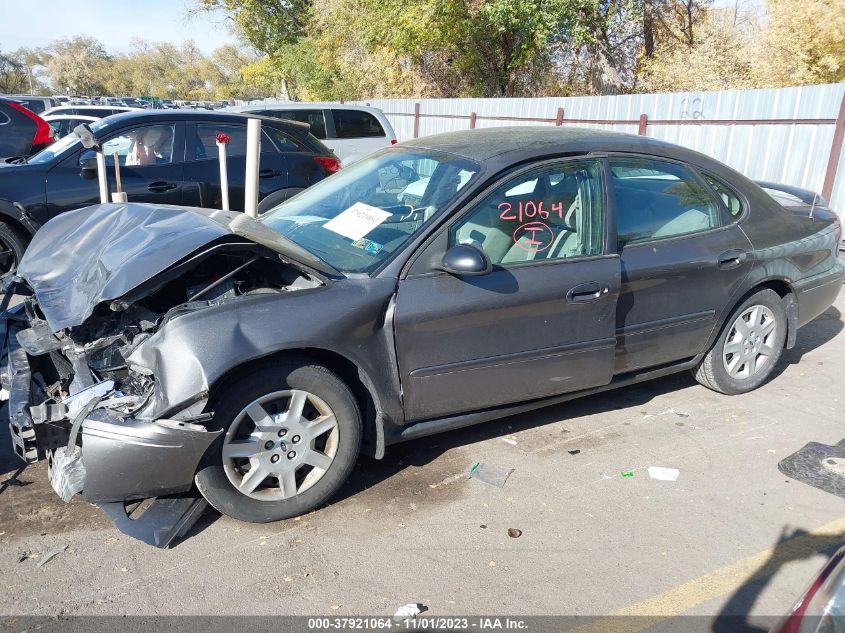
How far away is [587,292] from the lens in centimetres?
379

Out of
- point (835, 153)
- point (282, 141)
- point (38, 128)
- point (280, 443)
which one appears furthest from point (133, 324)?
point (835, 153)

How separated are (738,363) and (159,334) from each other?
3.84 m

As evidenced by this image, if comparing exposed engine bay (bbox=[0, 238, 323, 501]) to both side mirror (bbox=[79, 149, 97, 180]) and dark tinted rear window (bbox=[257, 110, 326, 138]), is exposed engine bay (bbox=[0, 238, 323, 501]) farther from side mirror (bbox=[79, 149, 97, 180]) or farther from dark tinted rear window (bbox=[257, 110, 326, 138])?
dark tinted rear window (bbox=[257, 110, 326, 138])

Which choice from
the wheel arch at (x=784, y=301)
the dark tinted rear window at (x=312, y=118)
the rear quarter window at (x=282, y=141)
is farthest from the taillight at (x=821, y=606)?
the dark tinted rear window at (x=312, y=118)

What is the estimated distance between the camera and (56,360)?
139 inches

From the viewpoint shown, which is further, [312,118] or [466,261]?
[312,118]

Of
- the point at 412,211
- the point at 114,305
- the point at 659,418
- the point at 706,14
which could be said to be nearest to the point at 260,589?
the point at 114,305

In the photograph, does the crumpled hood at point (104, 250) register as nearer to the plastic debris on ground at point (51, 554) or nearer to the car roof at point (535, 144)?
the plastic debris on ground at point (51, 554)

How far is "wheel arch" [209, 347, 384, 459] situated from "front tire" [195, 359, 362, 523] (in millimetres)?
45

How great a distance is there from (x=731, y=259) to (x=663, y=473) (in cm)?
153

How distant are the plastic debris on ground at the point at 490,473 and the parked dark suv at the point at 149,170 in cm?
466

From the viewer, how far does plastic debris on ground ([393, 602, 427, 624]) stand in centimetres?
267

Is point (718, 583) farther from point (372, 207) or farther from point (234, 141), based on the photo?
point (234, 141)

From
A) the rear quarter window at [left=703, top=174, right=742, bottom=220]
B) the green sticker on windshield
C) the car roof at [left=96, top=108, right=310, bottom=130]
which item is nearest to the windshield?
the car roof at [left=96, top=108, right=310, bottom=130]
